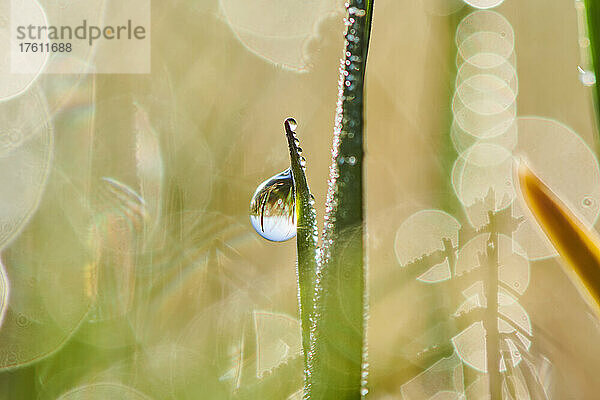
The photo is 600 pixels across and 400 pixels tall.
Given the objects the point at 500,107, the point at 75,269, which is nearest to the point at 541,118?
the point at 500,107

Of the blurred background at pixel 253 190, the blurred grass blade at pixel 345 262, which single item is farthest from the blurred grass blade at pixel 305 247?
the blurred background at pixel 253 190

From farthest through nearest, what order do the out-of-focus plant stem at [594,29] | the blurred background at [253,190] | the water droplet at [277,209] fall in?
the blurred background at [253,190] → the water droplet at [277,209] → the out-of-focus plant stem at [594,29]

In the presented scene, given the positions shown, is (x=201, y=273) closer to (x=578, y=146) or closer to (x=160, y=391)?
(x=160, y=391)

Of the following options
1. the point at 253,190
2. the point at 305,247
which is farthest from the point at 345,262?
the point at 253,190

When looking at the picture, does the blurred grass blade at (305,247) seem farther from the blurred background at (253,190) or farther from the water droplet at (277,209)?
the blurred background at (253,190)

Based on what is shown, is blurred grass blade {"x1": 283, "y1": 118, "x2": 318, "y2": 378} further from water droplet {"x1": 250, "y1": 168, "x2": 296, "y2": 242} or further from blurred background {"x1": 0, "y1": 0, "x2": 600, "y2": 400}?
blurred background {"x1": 0, "y1": 0, "x2": 600, "y2": 400}

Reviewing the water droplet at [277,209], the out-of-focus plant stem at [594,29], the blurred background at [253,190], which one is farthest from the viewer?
the blurred background at [253,190]
